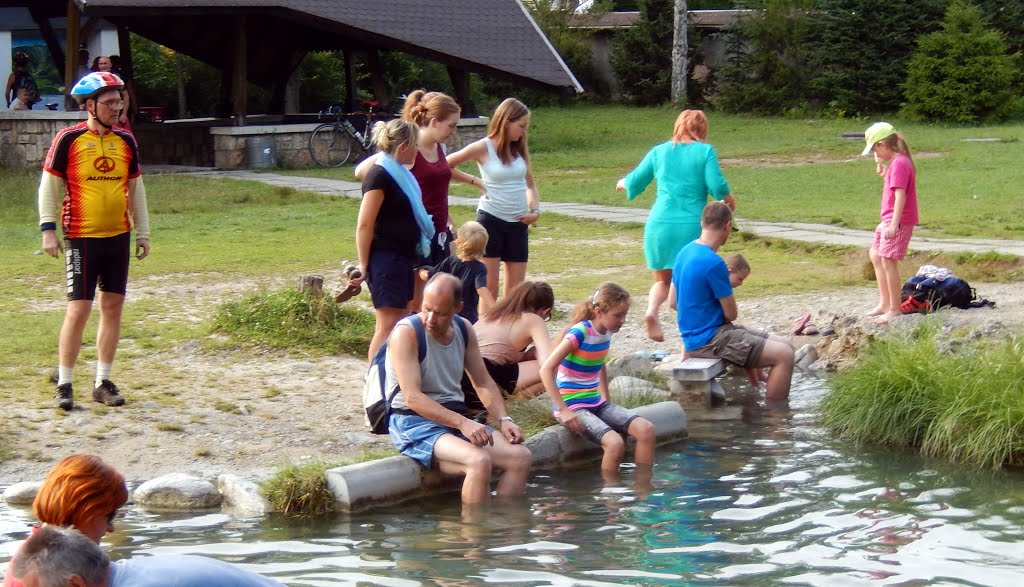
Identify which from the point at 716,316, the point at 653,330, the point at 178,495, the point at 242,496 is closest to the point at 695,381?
the point at 716,316

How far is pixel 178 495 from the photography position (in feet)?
19.0

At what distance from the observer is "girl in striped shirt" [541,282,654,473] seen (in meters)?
6.46

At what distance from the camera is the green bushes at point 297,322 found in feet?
29.4

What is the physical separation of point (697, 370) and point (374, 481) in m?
2.64

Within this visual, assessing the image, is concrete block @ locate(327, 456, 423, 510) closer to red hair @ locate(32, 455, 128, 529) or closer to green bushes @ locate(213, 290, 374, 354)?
red hair @ locate(32, 455, 128, 529)

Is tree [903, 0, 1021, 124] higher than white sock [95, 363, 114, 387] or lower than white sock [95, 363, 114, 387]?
higher

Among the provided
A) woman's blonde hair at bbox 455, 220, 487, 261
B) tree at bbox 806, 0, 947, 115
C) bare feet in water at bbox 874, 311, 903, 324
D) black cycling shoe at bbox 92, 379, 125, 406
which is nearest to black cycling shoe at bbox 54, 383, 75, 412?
black cycling shoe at bbox 92, 379, 125, 406

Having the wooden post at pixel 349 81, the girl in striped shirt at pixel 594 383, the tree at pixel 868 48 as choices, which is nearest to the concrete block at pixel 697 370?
the girl in striped shirt at pixel 594 383

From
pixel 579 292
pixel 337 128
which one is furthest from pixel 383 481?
pixel 337 128

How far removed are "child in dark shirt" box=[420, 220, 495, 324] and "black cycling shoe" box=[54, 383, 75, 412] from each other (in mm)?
2039

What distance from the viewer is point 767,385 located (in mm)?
8070

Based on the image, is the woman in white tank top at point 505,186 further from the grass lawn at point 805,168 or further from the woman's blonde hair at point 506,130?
the grass lawn at point 805,168

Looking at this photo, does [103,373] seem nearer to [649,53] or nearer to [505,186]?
[505,186]

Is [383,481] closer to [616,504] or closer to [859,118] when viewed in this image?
[616,504]
